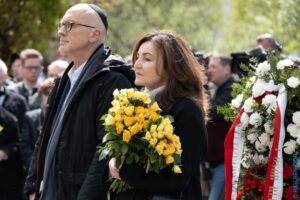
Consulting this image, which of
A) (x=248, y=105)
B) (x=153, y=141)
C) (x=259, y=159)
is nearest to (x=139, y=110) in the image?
(x=153, y=141)

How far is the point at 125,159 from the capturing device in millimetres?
4941

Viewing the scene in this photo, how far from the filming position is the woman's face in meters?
5.34

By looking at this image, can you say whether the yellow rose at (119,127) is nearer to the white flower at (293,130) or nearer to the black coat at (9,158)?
the white flower at (293,130)

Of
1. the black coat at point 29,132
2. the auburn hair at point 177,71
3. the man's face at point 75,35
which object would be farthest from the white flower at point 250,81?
the black coat at point 29,132

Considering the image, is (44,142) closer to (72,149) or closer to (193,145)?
(72,149)

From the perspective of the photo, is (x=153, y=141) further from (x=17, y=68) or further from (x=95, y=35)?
(x=17, y=68)

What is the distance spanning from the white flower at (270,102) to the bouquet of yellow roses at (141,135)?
1.07 metres

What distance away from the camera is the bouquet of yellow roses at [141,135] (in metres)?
4.79

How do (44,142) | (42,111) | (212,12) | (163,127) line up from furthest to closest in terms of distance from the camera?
(212,12) → (42,111) → (44,142) → (163,127)

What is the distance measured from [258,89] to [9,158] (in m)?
4.14

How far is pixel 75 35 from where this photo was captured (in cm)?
605

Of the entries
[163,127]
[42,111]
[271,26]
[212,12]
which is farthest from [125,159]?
[212,12]

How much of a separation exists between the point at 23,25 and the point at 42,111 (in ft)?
13.0

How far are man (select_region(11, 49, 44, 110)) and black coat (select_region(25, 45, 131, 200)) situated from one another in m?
5.34
